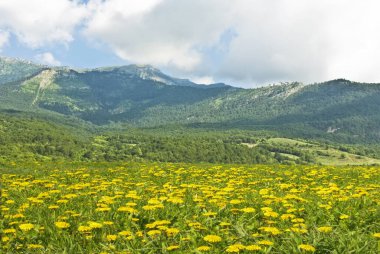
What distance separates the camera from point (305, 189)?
45.9 feet

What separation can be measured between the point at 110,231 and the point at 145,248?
1.51 metres

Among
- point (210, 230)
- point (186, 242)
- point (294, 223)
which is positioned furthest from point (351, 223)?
point (186, 242)

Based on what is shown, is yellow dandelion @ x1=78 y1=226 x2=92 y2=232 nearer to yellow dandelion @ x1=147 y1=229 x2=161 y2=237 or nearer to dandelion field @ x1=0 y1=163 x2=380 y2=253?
dandelion field @ x1=0 y1=163 x2=380 y2=253

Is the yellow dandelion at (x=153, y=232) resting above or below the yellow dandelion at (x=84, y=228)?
below

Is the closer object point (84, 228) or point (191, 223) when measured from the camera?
point (84, 228)

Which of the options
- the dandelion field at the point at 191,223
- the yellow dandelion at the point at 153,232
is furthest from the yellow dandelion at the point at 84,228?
the yellow dandelion at the point at 153,232

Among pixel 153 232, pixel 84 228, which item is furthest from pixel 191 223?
pixel 84 228

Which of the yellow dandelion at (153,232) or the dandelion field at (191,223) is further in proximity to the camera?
the yellow dandelion at (153,232)

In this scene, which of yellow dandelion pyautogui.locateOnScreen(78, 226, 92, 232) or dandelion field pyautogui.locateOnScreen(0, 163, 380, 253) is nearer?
dandelion field pyautogui.locateOnScreen(0, 163, 380, 253)

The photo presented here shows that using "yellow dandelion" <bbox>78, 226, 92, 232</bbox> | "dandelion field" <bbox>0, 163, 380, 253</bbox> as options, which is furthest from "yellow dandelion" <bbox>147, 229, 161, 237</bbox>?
"yellow dandelion" <bbox>78, 226, 92, 232</bbox>

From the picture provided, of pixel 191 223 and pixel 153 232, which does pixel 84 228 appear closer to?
pixel 153 232

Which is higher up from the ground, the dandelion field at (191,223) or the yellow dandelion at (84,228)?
the yellow dandelion at (84,228)

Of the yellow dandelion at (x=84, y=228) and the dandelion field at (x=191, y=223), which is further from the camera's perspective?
the yellow dandelion at (x=84, y=228)

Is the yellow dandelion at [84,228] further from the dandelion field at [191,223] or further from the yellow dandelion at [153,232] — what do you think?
the yellow dandelion at [153,232]
